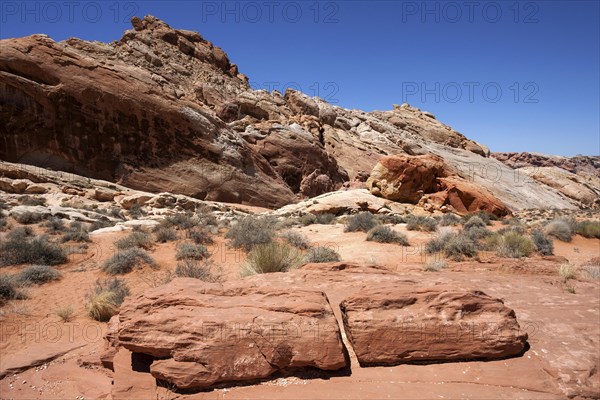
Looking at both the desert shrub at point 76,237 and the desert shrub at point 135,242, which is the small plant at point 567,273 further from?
the desert shrub at point 76,237

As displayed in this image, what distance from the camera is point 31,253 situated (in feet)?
26.2

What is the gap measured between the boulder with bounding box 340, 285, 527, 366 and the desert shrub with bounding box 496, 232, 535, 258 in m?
5.77

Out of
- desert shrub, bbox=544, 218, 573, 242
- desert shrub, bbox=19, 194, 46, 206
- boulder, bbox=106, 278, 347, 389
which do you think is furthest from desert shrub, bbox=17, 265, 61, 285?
desert shrub, bbox=544, 218, 573, 242

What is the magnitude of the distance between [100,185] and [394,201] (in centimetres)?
1759

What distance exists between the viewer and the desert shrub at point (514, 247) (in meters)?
8.48

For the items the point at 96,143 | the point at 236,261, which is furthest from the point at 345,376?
the point at 96,143

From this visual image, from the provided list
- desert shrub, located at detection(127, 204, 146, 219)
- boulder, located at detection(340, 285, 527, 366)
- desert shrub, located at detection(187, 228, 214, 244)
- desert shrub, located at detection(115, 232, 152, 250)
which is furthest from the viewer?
desert shrub, located at detection(127, 204, 146, 219)

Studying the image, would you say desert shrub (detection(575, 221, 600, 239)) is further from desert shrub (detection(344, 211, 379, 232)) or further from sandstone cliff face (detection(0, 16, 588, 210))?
sandstone cliff face (detection(0, 16, 588, 210))

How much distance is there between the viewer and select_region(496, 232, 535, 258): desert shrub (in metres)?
8.48

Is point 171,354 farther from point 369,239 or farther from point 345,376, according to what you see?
point 369,239

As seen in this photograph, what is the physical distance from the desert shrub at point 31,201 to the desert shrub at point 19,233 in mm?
5156

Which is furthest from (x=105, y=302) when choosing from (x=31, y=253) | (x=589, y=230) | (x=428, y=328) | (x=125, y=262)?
(x=589, y=230)

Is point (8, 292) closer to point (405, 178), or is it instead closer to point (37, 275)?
point (37, 275)

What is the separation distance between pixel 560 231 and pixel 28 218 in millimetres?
18645
